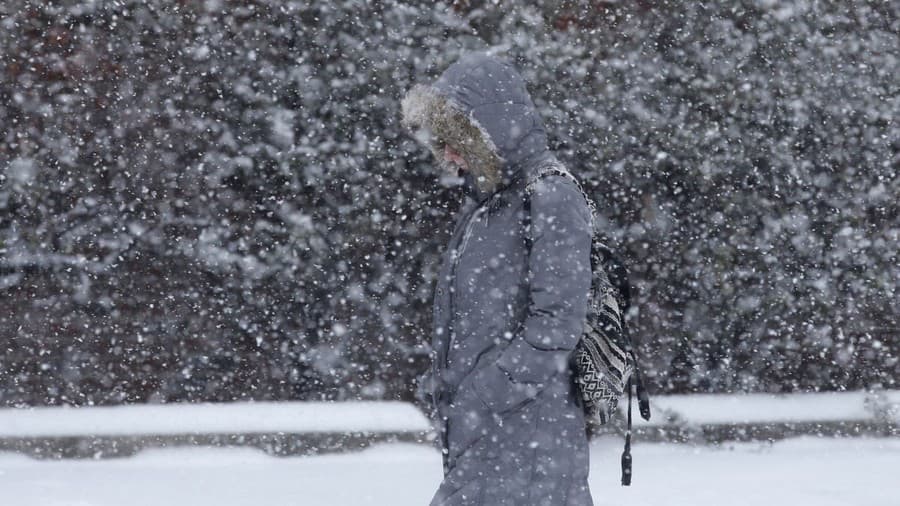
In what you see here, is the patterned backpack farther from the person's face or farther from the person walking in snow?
the person's face

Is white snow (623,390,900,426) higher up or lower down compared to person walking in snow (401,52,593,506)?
lower down

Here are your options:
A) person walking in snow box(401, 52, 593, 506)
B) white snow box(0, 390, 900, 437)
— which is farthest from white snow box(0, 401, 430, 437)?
A: person walking in snow box(401, 52, 593, 506)

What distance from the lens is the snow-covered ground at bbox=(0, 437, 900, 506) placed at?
13.0ft

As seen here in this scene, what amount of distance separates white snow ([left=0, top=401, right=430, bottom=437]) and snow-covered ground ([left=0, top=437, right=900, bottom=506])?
4.8 inches

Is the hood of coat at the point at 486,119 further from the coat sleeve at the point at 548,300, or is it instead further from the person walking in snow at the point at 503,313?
the coat sleeve at the point at 548,300

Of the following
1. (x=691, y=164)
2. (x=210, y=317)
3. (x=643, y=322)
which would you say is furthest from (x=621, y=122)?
(x=210, y=317)

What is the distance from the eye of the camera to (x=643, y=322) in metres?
4.79

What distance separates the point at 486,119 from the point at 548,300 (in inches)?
20.9

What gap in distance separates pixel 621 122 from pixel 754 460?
200 cm

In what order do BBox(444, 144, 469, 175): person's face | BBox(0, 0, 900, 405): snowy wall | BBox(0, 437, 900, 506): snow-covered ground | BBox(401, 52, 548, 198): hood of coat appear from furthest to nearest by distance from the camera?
BBox(0, 0, 900, 405): snowy wall → BBox(0, 437, 900, 506): snow-covered ground → BBox(444, 144, 469, 175): person's face → BBox(401, 52, 548, 198): hood of coat

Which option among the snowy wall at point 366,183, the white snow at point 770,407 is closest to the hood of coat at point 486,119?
the snowy wall at point 366,183

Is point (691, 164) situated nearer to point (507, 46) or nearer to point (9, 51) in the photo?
point (507, 46)

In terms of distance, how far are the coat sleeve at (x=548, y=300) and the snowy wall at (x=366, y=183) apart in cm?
231

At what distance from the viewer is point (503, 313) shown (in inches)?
90.3
